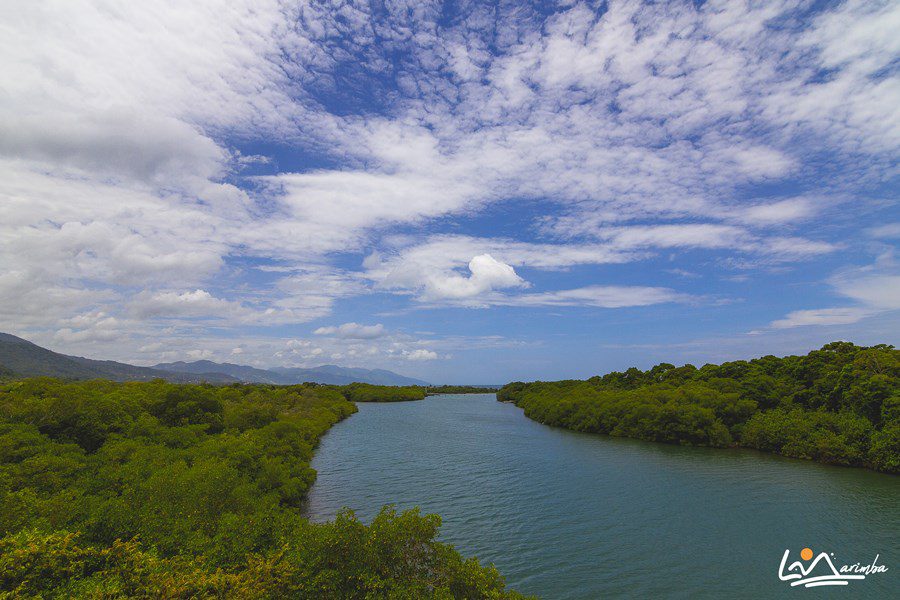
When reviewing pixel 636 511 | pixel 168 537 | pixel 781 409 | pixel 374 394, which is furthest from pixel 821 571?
pixel 374 394

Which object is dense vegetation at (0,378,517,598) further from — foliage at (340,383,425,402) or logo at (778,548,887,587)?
foliage at (340,383,425,402)

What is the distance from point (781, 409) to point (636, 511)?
127 feet

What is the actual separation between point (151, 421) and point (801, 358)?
8331cm

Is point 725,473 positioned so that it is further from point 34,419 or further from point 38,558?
point 34,419

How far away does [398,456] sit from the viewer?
5500cm

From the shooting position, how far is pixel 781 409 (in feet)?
186

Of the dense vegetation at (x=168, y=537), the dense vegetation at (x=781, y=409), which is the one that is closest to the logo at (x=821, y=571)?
the dense vegetation at (x=168, y=537)

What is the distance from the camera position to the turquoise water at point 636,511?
22.3 metres

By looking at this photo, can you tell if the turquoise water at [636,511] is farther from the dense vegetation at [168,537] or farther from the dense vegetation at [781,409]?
the dense vegetation at [168,537]

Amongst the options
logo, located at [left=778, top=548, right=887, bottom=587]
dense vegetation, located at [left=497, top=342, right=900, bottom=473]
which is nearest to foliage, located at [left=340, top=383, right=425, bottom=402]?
dense vegetation, located at [left=497, top=342, right=900, bottom=473]

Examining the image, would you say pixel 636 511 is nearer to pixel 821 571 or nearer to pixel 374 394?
pixel 821 571

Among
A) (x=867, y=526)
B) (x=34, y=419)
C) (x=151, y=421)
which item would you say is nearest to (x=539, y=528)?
(x=867, y=526)

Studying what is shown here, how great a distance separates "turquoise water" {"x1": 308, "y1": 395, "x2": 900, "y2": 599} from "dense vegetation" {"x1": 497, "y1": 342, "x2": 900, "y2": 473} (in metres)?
3.01

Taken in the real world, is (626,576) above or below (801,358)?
below
